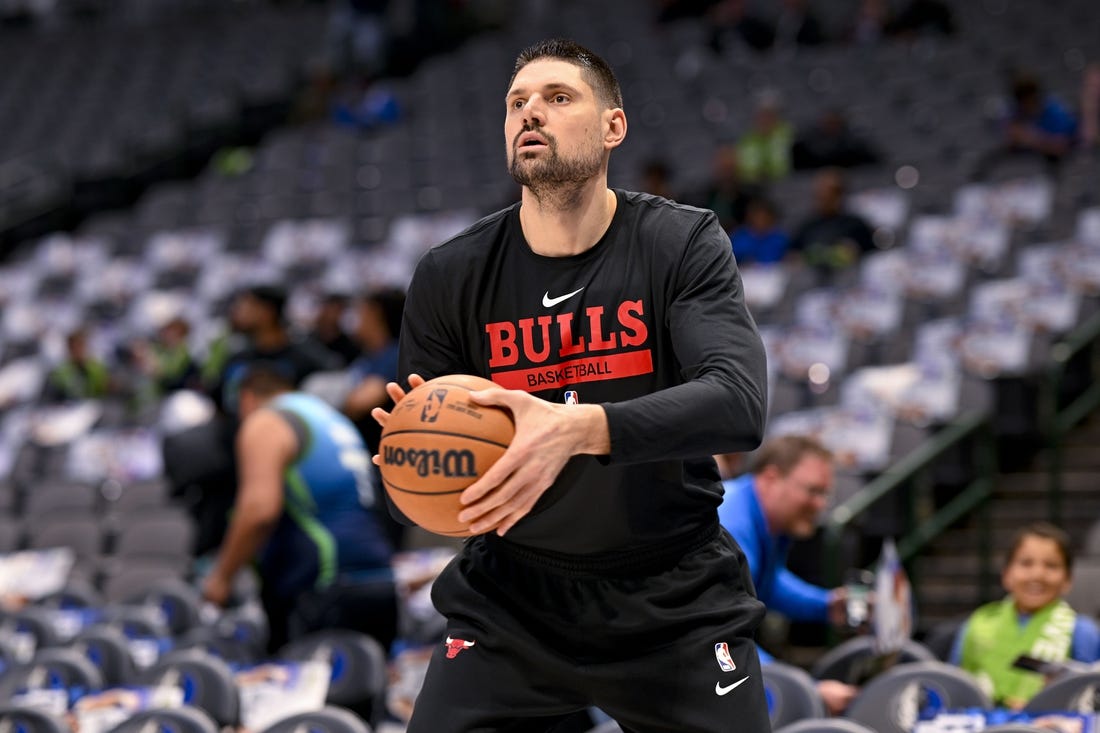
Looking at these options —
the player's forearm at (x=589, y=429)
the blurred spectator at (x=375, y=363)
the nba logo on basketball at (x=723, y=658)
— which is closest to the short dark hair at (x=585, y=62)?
the player's forearm at (x=589, y=429)

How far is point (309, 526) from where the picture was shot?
17.4 ft

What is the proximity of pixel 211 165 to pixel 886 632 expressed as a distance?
12.3 m

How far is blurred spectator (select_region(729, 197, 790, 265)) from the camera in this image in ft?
33.9

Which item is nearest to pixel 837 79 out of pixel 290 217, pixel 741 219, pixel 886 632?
pixel 741 219

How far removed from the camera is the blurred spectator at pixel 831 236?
33.1 feet

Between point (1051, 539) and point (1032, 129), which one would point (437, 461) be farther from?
point (1032, 129)

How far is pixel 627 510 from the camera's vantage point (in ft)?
8.64

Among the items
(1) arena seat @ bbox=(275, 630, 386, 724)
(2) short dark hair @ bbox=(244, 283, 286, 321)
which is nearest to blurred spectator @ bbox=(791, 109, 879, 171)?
(2) short dark hair @ bbox=(244, 283, 286, 321)

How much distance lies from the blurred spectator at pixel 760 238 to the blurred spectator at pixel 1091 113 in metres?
2.46

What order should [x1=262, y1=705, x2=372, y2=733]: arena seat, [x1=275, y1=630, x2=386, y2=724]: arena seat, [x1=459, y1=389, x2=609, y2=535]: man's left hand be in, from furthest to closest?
[x1=275, y1=630, x2=386, y2=724]: arena seat
[x1=262, y1=705, x2=372, y2=733]: arena seat
[x1=459, y1=389, x2=609, y2=535]: man's left hand

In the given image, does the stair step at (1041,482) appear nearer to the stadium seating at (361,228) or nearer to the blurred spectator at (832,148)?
the stadium seating at (361,228)

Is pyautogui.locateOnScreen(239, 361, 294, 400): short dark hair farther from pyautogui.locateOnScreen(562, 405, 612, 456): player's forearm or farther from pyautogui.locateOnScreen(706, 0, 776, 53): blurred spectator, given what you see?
pyautogui.locateOnScreen(706, 0, 776, 53): blurred spectator

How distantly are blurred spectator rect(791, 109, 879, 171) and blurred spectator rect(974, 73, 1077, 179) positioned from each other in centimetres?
91

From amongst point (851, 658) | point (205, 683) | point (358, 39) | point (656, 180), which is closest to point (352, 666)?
point (205, 683)
